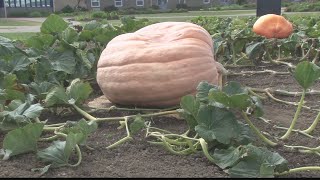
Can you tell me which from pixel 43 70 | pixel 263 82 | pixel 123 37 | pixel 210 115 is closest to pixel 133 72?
pixel 123 37

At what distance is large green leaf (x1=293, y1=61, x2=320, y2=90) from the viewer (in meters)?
2.38

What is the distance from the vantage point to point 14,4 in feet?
122

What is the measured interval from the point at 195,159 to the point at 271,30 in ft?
10.9

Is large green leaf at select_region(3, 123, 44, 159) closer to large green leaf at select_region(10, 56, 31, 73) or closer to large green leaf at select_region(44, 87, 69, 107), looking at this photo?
large green leaf at select_region(44, 87, 69, 107)

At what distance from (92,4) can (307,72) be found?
1564 inches

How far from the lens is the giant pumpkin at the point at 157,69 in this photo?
3.12 meters

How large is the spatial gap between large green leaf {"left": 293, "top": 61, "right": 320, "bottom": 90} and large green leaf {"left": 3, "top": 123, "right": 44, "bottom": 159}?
1.09 m

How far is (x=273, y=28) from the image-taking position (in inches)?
212

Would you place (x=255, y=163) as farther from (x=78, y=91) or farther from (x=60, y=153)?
(x=78, y=91)

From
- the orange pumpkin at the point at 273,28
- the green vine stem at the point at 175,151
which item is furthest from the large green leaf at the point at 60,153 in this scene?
the orange pumpkin at the point at 273,28

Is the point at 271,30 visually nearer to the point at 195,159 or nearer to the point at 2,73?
the point at 2,73

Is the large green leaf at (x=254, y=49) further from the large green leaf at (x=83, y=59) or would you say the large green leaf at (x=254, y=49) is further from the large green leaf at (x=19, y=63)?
the large green leaf at (x=19, y=63)

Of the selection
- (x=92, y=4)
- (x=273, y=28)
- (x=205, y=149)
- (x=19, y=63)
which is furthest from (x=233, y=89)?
(x=92, y=4)

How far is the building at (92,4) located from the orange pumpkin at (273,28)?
31269 millimetres
